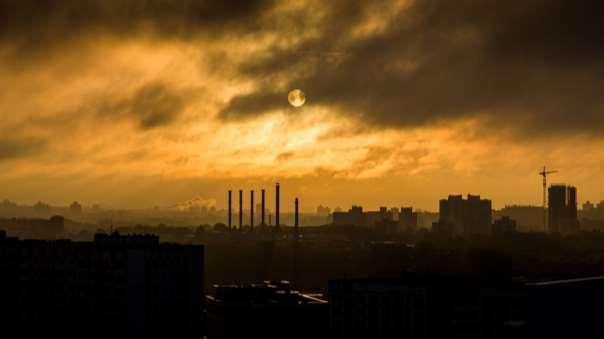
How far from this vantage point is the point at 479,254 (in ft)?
556

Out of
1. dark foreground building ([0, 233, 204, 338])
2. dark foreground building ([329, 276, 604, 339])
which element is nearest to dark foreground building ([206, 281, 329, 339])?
dark foreground building ([0, 233, 204, 338])

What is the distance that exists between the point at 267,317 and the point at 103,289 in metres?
14.4

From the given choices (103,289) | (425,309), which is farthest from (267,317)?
(425,309)

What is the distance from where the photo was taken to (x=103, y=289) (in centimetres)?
8312

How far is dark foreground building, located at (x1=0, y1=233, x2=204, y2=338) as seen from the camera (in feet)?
267

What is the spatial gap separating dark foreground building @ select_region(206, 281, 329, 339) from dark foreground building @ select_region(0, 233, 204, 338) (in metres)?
5.13

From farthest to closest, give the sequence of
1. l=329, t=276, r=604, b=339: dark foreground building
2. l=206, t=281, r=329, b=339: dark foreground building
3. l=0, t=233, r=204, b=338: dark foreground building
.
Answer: l=206, t=281, r=329, b=339: dark foreground building < l=0, t=233, r=204, b=338: dark foreground building < l=329, t=276, r=604, b=339: dark foreground building

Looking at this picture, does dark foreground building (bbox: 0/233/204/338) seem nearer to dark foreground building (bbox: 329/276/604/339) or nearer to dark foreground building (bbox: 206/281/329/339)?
dark foreground building (bbox: 206/281/329/339)

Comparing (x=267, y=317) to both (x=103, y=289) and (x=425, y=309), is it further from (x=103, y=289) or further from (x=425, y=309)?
(x=425, y=309)

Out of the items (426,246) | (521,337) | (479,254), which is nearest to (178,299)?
(521,337)

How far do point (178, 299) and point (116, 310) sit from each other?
16.5ft

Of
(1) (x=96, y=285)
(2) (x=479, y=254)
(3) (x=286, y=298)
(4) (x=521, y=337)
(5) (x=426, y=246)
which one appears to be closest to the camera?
(4) (x=521, y=337)

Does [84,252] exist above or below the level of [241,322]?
above

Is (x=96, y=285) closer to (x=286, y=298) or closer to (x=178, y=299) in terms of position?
(x=178, y=299)
